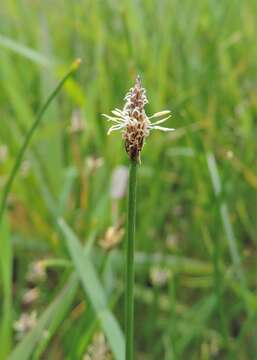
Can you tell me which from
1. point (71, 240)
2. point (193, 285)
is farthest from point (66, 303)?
point (193, 285)

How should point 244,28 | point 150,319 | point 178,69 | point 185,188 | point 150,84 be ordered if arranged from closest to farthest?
point 150,319 → point 185,188 → point 150,84 → point 178,69 → point 244,28

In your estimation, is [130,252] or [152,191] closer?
[130,252]

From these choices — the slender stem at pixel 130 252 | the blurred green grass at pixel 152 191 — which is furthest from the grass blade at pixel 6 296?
the slender stem at pixel 130 252

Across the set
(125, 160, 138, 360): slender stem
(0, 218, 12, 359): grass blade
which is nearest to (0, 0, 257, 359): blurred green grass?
(0, 218, 12, 359): grass blade

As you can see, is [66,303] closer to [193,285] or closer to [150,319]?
[150,319]

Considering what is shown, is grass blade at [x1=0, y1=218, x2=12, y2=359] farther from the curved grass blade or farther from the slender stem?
the slender stem

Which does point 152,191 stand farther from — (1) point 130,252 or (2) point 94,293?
(1) point 130,252

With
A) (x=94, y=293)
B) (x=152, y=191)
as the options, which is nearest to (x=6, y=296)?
(x=94, y=293)

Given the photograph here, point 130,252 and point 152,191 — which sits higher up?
point 152,191
